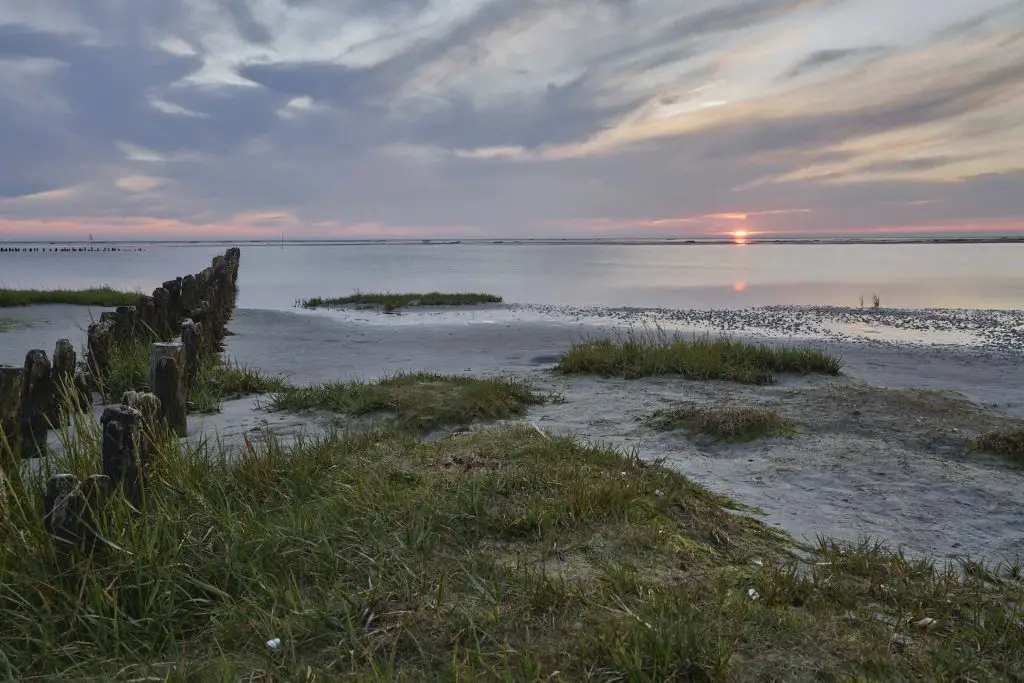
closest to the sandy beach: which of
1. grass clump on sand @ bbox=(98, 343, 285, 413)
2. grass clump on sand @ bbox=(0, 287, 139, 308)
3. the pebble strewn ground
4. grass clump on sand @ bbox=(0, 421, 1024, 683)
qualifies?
the pebble strewn ground

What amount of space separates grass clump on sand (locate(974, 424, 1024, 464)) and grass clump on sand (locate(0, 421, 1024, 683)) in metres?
2.47

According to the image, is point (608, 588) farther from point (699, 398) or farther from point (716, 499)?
point (699, 398)

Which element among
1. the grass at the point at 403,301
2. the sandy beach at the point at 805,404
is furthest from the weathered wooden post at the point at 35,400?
the grass at the point at 403,301

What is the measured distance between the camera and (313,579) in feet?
10.4

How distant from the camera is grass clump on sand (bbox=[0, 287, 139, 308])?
1678cm

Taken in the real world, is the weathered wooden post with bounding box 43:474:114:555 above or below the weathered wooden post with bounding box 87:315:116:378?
below

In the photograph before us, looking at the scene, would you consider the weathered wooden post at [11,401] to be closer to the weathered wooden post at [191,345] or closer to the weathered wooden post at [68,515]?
the weathered wooden post at [68,515]

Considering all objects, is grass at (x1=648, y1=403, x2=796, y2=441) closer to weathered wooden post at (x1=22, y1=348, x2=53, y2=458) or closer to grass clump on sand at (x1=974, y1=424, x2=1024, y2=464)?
grass clump on sand at (x1=974, y1=424, x2=1024, y2=464)

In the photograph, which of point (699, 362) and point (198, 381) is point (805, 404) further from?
point (198, 381)

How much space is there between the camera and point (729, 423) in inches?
247

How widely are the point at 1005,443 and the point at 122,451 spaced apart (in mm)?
6631

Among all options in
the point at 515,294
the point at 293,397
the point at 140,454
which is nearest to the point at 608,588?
the point at 140,454

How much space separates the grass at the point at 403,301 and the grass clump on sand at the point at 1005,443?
16.4m

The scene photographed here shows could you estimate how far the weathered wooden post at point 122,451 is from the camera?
3.45 metres
